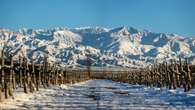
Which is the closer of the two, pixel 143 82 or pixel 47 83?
pixel 47 83

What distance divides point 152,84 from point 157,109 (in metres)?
73.1

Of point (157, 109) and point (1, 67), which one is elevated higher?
point (1, 67)

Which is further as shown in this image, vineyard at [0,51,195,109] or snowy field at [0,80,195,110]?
vineyard at [0,51,195,109]

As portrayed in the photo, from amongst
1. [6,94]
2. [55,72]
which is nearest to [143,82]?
[55,72]

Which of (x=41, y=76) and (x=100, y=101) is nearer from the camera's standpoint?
(x=100, y=101)

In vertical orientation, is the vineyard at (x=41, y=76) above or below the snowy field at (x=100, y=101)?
above

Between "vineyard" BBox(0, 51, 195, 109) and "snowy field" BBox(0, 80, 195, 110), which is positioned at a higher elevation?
"vineyard" BBox(0, 51, 195, 109)

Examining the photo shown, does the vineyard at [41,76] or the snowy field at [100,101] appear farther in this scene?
the vineyard at [41,76]

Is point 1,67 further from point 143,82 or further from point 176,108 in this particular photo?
point 143,82

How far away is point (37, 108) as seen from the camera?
31438mm

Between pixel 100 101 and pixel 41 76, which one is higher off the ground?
pixel 41 76

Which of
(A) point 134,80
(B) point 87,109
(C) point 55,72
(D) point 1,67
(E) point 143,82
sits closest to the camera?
(B) point 87,109

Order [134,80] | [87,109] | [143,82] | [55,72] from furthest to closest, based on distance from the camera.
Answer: [134,80], [143,82], [55,72], [87,109]

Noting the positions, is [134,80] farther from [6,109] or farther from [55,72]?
[6,109]
